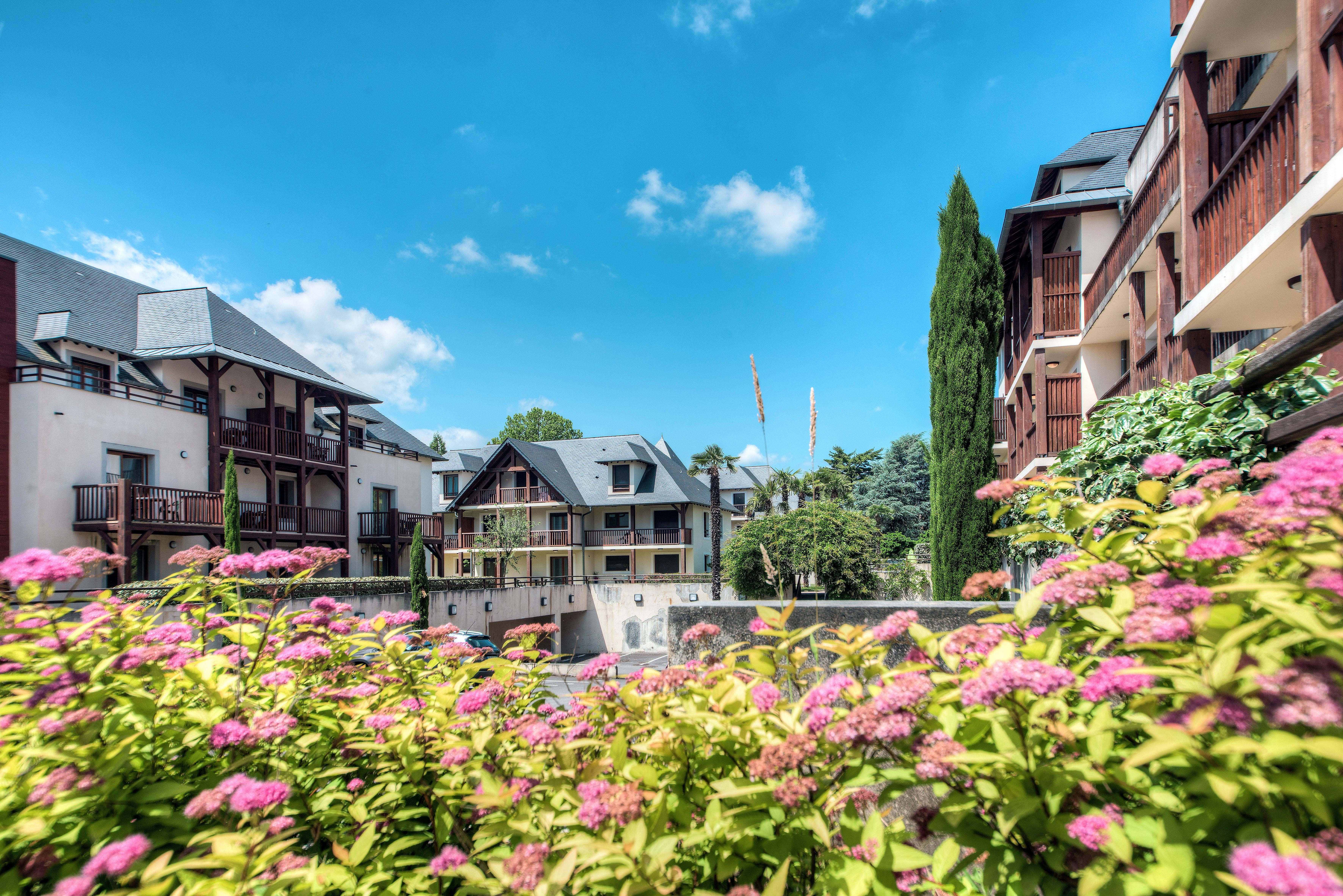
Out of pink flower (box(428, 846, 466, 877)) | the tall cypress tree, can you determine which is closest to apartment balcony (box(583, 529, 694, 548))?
the tall cypress tree

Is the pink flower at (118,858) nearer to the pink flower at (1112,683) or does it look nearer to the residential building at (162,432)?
the pink flower at (1112,683)

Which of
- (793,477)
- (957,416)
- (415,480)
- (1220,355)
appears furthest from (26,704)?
(793,477)

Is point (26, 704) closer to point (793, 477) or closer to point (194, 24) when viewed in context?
point (194, 24)

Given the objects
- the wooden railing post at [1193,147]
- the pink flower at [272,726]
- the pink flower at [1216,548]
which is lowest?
the pink flower at [272,726]

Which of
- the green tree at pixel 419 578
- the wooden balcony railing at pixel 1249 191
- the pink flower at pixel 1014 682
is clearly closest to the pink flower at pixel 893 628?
the pink flower at pixel 1014 682

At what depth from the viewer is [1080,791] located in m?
1.15

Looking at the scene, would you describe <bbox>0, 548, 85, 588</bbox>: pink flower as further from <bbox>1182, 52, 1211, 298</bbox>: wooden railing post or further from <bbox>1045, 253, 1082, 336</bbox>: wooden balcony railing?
<bbox>1045, 253, 1082, 336</bbox>: wooden balcony railing

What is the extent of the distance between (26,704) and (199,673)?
0.38 meters

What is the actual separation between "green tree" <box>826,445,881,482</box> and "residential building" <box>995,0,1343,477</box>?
126 ft

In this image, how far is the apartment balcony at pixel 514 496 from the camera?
34.5 meters

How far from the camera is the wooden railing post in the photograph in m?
7.30

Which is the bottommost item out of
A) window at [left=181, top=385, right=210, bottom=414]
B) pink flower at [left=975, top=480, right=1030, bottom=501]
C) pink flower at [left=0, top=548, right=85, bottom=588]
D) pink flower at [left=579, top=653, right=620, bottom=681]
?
pink flower at [left=579, top=653, right=620, bottom=681]

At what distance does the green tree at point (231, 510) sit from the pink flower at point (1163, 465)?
65.7 ft

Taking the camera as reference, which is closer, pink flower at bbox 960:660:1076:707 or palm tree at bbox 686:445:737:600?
pink flower at bbox 960:660:1076:707
